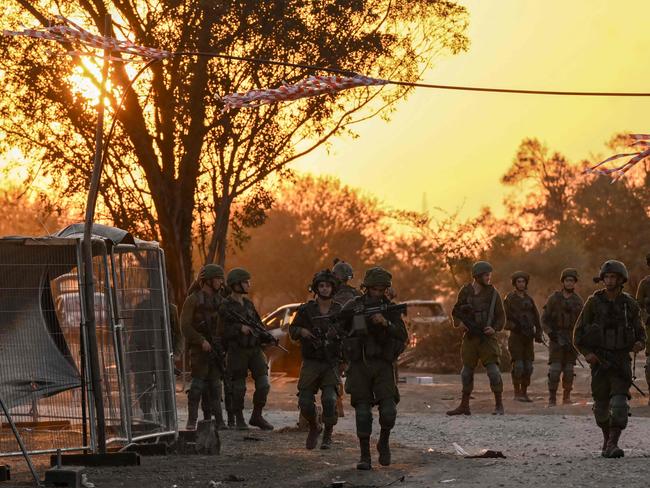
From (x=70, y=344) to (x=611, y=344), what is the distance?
4667 mm

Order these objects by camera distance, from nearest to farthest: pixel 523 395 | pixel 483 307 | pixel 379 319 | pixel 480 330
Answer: pixel 379 319, pixel 480 330, pixel 483 307, pixel 523 395

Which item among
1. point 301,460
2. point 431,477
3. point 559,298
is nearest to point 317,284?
point 301,460

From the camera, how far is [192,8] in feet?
89.2

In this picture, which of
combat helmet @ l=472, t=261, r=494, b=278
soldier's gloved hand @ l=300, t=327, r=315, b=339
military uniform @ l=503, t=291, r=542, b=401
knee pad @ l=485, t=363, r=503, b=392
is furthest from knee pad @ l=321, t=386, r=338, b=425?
military uniform @ l=503, t=291, r=542, b=401

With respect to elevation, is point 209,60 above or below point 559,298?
above

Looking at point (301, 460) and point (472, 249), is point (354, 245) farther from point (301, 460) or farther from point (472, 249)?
point (301, 460)

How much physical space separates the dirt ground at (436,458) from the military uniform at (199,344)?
0.57 m

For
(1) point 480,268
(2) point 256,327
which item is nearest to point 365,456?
(2) point 256,327

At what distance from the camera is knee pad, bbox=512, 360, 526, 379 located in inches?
811

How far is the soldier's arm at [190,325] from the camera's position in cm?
1599

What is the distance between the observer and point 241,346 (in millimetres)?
16391

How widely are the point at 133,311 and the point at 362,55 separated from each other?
17.6 metres

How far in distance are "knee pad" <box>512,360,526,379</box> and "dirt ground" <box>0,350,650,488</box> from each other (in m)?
0.44

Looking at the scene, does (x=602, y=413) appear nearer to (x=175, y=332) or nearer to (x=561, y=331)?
(x=175, y=332)
